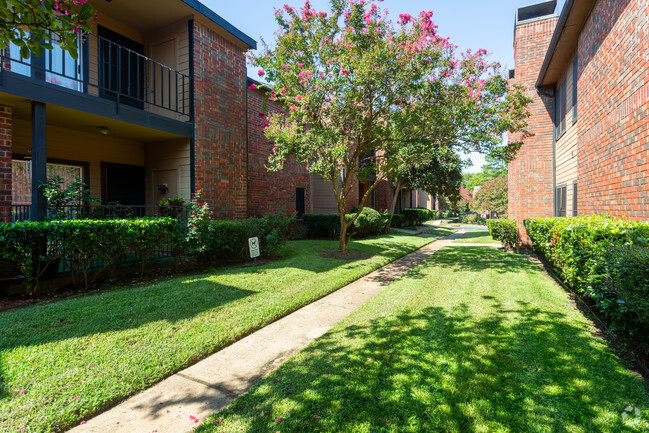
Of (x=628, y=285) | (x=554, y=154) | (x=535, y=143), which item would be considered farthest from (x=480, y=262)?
(x=628, y=285)

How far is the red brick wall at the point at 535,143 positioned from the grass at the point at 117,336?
26.5 feet

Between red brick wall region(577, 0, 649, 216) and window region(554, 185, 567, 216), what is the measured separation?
230cm

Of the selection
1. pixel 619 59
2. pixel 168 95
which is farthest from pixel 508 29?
pixel 168 95

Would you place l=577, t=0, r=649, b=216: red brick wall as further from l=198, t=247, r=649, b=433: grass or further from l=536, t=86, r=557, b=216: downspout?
l=536, t=86, r=557, b=216: downspout

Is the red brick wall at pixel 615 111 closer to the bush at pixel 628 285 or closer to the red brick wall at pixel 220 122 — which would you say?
the bush at pixel 628 285

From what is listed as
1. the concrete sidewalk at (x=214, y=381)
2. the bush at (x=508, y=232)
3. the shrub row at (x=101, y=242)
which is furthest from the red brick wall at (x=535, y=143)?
the shrub row at (x=101, y=242)

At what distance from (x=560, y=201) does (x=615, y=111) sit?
5169 millimetres

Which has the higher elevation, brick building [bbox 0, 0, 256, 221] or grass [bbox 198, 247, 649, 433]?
brick building [bbox 0, 0, 256, 221]

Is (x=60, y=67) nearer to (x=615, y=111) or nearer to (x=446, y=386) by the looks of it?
(x=446, y=386)

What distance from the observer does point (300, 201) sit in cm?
1558

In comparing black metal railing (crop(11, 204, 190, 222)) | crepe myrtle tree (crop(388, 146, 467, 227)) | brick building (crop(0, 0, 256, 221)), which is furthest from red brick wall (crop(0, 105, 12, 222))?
crepe myrtle tree (crop(388, 146, 467, 227))

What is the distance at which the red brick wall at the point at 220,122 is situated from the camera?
27.8 feet

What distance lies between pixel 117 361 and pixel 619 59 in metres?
8.14

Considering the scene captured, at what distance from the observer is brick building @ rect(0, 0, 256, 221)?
713 centimetres
